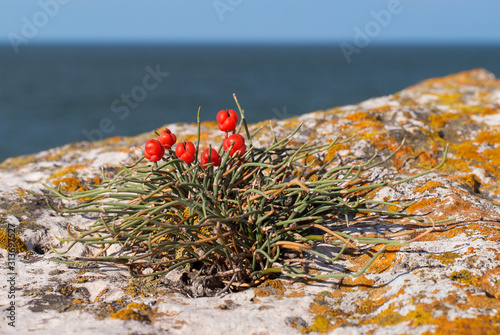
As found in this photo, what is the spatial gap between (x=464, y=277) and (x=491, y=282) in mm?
130

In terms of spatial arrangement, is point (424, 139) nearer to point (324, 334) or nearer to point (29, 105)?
point (324, 334)

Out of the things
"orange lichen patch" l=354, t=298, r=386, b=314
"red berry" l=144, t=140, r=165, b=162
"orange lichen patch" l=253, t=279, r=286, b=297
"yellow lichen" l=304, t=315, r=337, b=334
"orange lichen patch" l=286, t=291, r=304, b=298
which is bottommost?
"yellow lichen" l=304, t=315, r=337, b=334

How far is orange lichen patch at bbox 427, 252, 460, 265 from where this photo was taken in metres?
2.52

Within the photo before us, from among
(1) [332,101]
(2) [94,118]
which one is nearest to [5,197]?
(2) [94,118]

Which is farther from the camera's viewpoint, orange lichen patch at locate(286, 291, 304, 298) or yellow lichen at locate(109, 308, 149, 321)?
orange lichen patch at locate(286, 291, 304, 298)

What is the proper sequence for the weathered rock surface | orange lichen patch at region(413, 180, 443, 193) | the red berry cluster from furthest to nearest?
1. orange lichen patch at region(413, 180, 443, 193)
2. the red berry cluster
3. the weathered rock surface

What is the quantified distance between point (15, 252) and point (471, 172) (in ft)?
12.5

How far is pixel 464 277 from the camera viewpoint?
238 centimetres

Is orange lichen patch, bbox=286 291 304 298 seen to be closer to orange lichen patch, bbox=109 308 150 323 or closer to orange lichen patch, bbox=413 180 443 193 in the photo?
orange lichen patch, bbox=109 308 150 323

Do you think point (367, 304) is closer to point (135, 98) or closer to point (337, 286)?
point (337, 286)

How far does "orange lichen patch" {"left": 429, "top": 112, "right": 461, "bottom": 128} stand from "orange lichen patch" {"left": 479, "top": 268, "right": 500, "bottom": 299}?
2.67m

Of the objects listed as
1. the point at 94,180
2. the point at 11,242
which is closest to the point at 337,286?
the point at 11,242

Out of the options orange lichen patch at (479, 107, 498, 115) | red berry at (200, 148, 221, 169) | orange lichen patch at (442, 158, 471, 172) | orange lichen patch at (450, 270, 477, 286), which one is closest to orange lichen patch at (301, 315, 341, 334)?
orange lichen patch at (450, 270, 477, 286)

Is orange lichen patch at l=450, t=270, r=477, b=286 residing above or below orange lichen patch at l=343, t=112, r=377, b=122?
below
